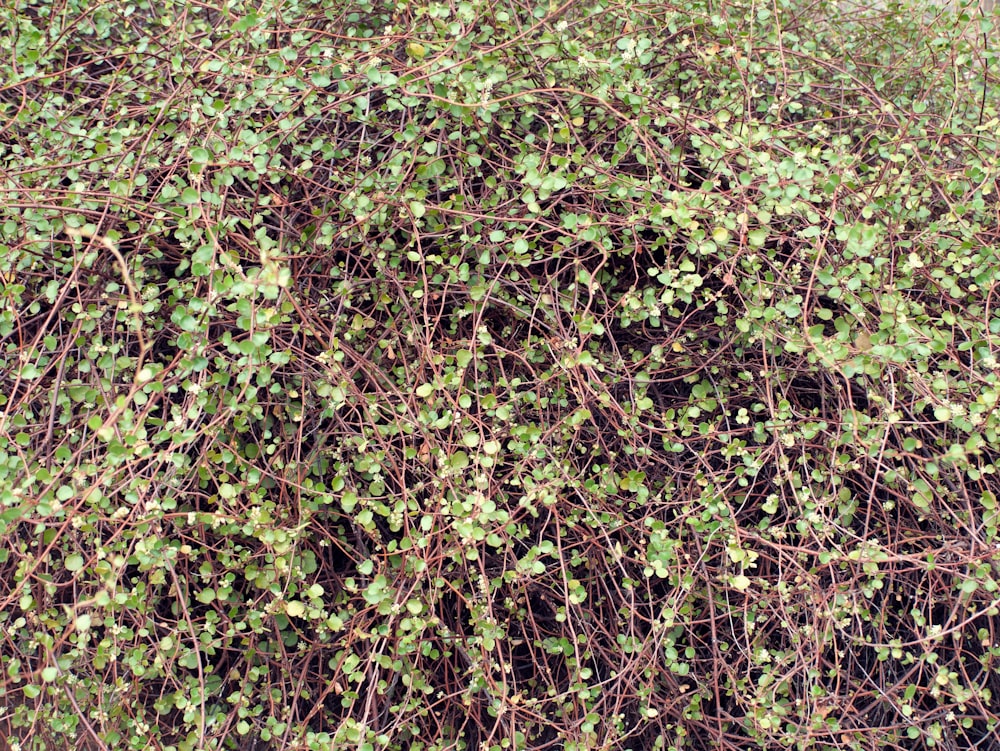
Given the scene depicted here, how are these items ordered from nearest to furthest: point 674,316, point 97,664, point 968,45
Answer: point 97,664, point 674,316, point 968,45

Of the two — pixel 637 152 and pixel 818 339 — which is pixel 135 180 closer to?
pixel 637 152

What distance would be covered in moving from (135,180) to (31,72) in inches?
16.3

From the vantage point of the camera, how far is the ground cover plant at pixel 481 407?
1211mm

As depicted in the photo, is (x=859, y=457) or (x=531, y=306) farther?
(x=531, y=306)

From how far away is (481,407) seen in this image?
131 centimetres

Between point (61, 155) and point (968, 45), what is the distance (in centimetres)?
191

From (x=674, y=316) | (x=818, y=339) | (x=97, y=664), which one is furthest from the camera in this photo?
(x=674, y=316)

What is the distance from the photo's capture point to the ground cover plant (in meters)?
1.21

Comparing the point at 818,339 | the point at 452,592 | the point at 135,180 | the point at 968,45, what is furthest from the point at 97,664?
the point at 968,45

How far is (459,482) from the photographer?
1.23 m

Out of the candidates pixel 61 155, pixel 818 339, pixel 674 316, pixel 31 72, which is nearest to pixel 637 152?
pixel 674 316

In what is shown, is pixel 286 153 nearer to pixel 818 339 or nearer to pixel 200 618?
pixel 200 618

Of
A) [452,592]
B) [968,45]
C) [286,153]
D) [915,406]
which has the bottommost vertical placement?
[452,592]

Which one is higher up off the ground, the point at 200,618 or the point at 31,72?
the point at 31,72
